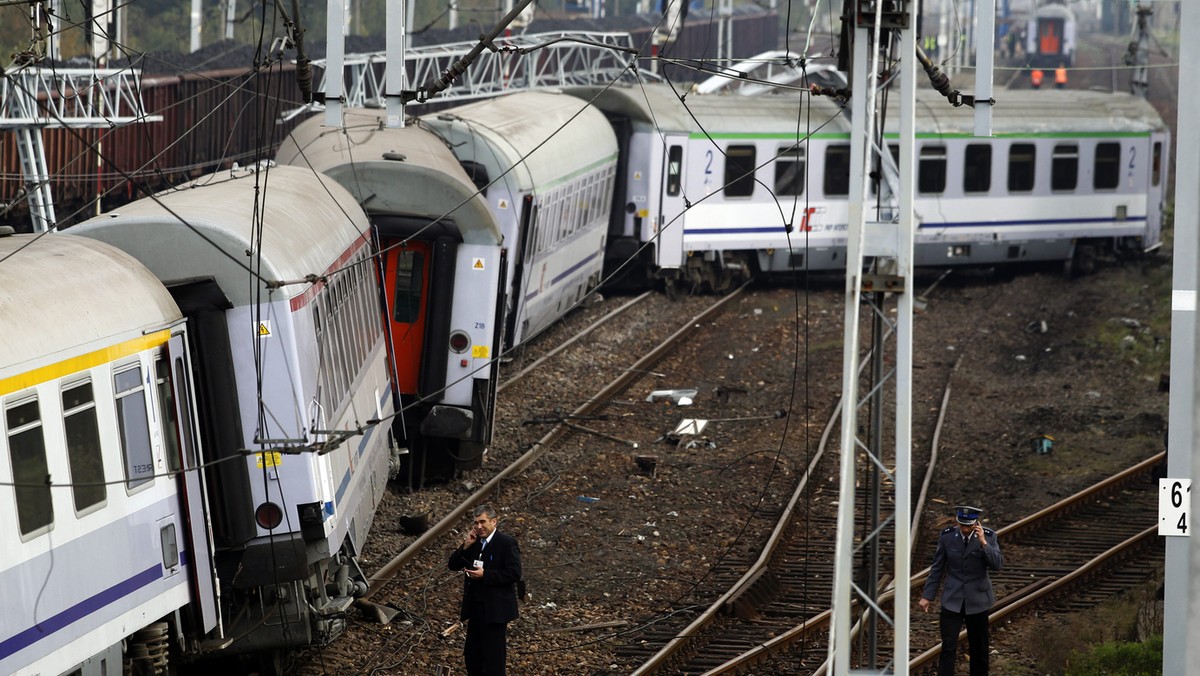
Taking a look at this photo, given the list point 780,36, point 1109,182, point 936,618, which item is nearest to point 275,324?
point 936,618

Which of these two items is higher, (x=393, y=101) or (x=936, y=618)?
(x=393, y=101)

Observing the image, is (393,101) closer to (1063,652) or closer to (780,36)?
(1063,652)

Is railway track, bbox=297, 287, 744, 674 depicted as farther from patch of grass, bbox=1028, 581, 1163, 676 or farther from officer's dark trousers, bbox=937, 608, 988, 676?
patch of grass, bbox=1028, 581, 1163, 676

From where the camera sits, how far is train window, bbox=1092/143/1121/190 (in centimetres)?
3113

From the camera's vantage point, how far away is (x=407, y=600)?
13.1m

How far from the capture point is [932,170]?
29.6m

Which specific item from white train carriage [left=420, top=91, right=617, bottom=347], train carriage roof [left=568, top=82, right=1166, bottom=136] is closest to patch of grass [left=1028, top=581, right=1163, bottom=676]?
white train carriage [left=420, top=91, right=617, bottom=347]

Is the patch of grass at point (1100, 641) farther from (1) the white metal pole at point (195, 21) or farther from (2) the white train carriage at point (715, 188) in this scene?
(1) the white metal pole at point (195, 21)

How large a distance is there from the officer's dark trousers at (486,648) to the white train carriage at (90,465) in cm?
165

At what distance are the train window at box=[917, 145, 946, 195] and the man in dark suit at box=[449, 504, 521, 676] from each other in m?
20.6

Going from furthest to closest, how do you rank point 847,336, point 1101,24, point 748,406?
point 1101,24 < point 748,406 < point 847,336

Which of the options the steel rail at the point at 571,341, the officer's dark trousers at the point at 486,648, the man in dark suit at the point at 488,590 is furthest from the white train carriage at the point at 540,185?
the officer's dark trousers at the point at 486,648

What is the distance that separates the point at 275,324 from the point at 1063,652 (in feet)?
20.9

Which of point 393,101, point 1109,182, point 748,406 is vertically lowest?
point 748,406
